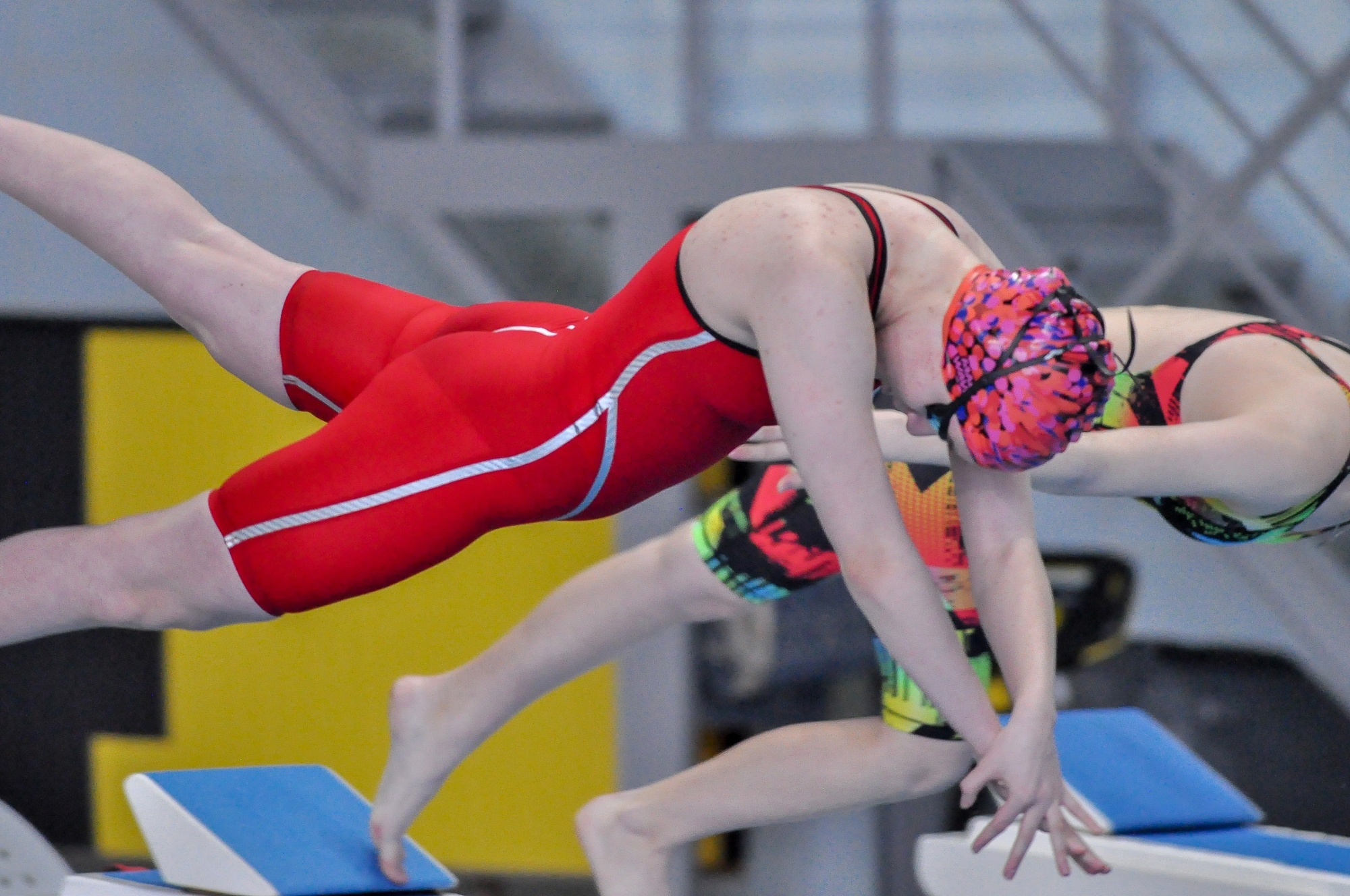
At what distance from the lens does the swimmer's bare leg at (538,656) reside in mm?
2100

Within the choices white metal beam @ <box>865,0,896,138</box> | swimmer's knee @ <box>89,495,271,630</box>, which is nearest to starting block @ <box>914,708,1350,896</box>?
swimmer's knee @ <box>89,495,271,630</box>

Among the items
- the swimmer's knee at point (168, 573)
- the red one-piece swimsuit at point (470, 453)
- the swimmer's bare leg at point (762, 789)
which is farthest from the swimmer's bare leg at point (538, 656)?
the swimmer's knee at point (168, 573)

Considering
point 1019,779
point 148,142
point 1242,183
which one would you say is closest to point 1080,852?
point 1019,779

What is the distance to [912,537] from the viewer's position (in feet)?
6.46

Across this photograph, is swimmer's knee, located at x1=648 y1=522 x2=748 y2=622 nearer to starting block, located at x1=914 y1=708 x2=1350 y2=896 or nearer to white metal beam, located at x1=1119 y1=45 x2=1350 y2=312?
starting block, located at x1=914 y1=708 x2=1350 y2=896

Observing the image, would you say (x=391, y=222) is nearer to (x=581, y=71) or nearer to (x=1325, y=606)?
(x=581, y=71)

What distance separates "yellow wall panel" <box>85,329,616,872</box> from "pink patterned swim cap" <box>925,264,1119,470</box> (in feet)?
6.54

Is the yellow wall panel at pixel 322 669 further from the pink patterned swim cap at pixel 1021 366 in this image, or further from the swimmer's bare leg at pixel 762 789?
the pink patterned swim cap at pixel 1021 366

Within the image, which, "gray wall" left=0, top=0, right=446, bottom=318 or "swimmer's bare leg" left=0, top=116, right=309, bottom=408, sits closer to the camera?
"swimmer's bare leg" left=0, top=116, right=309, bottom=408

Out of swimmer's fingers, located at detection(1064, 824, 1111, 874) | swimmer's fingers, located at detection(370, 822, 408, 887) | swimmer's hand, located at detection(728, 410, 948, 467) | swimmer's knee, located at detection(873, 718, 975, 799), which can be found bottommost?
swimmer's fingers, located at detection(370, 822, 408, 887)

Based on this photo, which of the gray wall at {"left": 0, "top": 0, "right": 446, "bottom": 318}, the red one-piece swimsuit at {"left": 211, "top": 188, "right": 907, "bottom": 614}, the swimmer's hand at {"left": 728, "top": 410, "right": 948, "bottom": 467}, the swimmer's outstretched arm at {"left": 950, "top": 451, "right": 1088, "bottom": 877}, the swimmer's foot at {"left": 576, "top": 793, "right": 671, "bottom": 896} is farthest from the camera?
the gray wall at {"left": 0, "top": 0, "right": 446, "bottom": 318}

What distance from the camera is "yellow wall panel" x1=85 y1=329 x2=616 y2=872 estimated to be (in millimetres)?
3408

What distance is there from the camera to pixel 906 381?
5.11 feet

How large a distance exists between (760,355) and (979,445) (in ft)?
0.81
